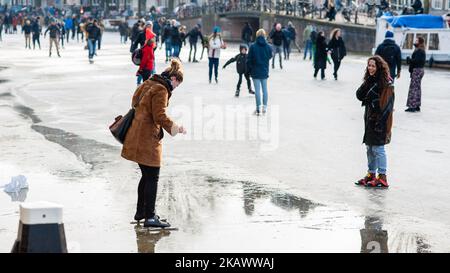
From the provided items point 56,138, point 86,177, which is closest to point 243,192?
point 86,177

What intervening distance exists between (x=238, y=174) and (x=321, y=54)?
15042mm

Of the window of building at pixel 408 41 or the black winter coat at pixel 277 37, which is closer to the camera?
the black winter coat at pixel 277 37

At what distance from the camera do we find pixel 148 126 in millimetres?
8008

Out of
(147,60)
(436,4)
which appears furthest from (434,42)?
(147,60)

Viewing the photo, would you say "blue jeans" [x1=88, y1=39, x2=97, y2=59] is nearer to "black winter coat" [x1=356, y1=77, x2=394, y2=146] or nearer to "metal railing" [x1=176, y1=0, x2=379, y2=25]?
"metal railing" [x1=176, y1=0, x2=379, y2=25]

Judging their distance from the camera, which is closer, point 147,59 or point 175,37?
point 147,59

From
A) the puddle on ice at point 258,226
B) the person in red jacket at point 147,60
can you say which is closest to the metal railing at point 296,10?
the person in red jacket at point 147,60

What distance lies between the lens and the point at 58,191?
988 centimetres

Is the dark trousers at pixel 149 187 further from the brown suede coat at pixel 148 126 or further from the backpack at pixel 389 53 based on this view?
the backpack at pixel 389 53

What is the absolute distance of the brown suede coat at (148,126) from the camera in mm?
7926

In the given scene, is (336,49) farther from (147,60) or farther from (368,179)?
(368,179)

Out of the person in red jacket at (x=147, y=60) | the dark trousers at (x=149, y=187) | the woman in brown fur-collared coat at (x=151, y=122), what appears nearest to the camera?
the woman in brown fur-collared coat at (x=151, y=122)
